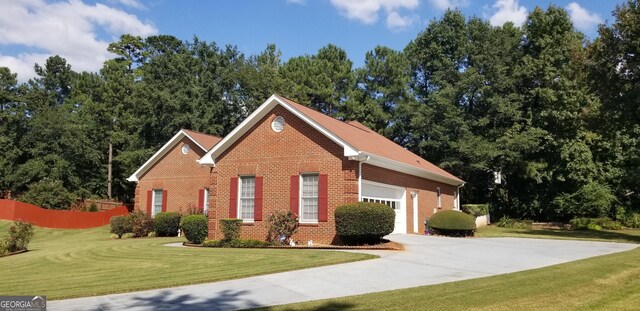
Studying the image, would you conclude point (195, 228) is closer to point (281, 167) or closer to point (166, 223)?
point (281, 167)

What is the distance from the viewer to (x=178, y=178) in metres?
30.4

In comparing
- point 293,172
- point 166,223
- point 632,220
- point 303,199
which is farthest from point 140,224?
point 632,220

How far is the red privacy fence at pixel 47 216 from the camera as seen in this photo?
35.9 metres

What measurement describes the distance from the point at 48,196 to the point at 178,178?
57.7ft

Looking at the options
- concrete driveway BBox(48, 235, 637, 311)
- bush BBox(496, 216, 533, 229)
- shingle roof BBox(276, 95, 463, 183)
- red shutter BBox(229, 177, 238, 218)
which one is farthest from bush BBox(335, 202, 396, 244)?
bush BBox(496, 216, 533, 229)

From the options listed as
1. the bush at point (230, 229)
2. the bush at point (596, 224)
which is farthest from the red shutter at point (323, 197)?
the bush at point (596, 224)

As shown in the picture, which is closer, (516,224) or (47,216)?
(516,224)

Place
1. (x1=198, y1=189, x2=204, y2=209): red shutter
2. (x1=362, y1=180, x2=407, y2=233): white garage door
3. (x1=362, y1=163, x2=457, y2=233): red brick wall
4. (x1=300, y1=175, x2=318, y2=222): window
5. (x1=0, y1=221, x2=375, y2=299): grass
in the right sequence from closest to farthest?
(x1=0, y1=221, x2=375, y2=299): grass, (x1=300, y1=175, x2=318, y2=222): window, (x1=362, y1=180, x2=407, y2=233): white garage door, (x1=362, y1=163, x2=457, y2=233): red brick wall, (x1=198, y1=189, x2=204, y2=209): red shutter

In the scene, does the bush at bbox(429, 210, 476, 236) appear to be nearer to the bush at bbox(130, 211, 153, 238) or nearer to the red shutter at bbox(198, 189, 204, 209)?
the red shutter at bbox(198, 189, 204, 209)

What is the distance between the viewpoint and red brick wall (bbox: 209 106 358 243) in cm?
1861

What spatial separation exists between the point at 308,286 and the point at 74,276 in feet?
19.8

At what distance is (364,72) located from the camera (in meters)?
46.0

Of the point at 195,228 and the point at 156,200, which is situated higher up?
Answer: the point at 156,200

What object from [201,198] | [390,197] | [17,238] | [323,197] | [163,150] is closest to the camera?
[323,197]
